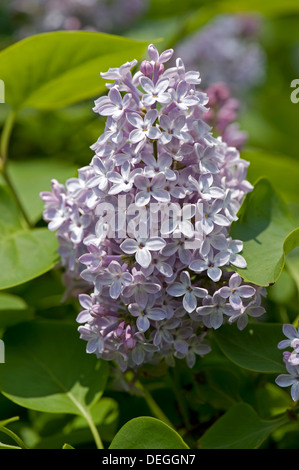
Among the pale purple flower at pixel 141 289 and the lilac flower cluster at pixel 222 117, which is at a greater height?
the lilac flower cluster at pixel 222 117

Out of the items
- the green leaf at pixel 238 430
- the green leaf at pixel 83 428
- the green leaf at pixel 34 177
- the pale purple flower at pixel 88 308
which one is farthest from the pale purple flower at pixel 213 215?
the green leaf at pixel 34 177

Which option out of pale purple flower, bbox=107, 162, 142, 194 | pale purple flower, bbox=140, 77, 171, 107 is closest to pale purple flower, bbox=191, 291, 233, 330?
pale purple flower, bbox=107, 162, 142, 194

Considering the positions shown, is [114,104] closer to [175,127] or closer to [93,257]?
[175,127]

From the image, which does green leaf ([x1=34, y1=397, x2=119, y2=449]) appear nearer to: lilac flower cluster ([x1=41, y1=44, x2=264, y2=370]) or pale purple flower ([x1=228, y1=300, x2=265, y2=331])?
lilac flower cluster ([x1=41, y1=44, x2=264, y2=370])

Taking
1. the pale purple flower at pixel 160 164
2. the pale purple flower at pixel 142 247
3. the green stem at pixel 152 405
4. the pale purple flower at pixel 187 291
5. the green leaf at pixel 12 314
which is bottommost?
the green stem at pixel 152 405

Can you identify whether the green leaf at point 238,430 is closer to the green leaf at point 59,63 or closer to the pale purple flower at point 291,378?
the pale purple flower at point 291,378
